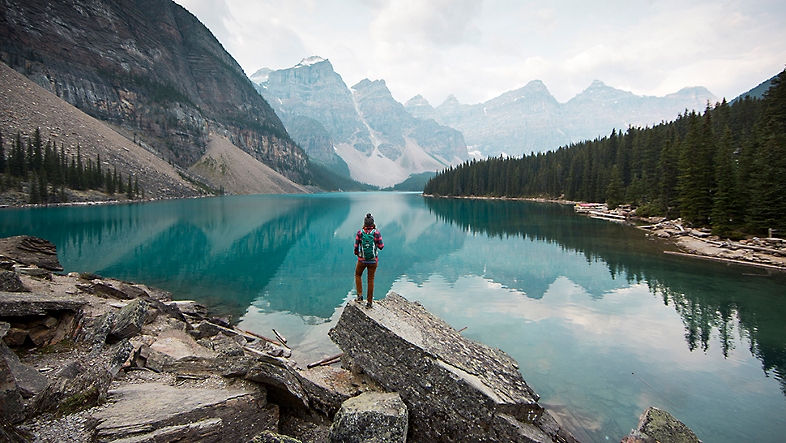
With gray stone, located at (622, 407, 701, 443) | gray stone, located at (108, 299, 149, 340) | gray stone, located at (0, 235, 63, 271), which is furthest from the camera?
gray stone, located at (0, 235, 63, 271)

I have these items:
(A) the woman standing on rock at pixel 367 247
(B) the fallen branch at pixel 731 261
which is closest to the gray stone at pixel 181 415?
(A) the woman standing on rock at pixel 367 247

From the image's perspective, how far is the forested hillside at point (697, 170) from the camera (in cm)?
3212

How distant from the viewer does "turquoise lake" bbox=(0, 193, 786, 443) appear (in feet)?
35.8

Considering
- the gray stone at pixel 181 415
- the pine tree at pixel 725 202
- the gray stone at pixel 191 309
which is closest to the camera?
the gray stone at pixel 181 415

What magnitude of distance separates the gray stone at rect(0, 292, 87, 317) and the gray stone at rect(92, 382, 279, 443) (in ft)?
15.1

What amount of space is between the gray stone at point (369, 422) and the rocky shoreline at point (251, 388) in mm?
21

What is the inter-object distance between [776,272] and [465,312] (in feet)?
80.7

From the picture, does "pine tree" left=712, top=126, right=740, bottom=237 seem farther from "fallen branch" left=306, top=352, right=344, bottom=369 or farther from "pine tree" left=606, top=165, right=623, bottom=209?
"fallen branch" left=306, top=352, right=344, bottom=369

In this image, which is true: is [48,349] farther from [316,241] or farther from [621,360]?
[316,241]

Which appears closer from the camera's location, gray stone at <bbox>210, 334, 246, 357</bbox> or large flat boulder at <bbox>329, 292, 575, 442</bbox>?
large flat boulder at <bbox>329, 292, 575, 442</bbox>

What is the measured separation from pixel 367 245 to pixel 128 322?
22.7 feet

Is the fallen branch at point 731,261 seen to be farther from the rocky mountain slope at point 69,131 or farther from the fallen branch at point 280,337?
the rocky mountain slope at point 69,131

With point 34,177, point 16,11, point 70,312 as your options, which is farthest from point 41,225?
point 16,11

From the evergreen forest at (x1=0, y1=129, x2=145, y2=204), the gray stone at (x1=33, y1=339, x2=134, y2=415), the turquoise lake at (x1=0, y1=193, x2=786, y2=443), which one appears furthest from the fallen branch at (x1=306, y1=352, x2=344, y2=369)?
the evergreen forest at (x1=0, y1=129, x2=145, y2=204)
